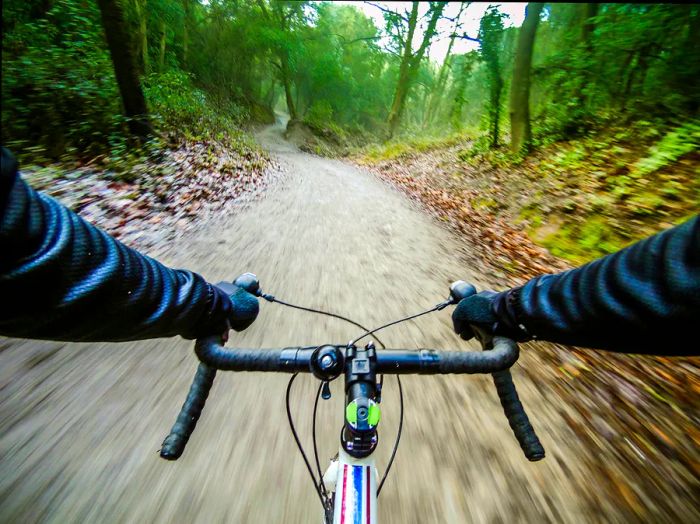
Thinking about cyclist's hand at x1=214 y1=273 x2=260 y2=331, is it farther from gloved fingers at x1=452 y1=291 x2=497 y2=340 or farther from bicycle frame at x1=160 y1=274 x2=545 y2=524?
gloved fingers at x1=452 y1=291 x2=497 y2=340

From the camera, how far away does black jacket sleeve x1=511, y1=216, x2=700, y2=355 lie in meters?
0.99

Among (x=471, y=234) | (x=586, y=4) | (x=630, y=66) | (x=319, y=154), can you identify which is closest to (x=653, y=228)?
(x=471, y=234)

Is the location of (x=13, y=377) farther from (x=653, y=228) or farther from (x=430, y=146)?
(x=430, y=146)

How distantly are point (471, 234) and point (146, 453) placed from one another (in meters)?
5.65

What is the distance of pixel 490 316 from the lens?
62.1 inches

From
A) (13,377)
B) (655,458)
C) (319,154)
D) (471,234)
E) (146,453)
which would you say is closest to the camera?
(146,453)

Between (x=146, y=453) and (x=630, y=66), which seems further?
(x=630, y=66)

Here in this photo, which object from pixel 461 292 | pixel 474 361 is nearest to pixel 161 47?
pixel 461 292

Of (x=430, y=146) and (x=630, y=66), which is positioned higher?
(x=630, y=66)

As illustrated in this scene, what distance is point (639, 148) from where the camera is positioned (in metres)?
6.11

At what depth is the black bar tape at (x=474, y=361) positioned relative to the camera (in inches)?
47.6

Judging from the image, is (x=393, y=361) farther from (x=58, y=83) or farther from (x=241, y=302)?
(x=58, y=83)

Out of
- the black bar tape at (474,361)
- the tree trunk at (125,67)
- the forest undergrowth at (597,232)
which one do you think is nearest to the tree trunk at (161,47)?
the tree trunk at (125,67)

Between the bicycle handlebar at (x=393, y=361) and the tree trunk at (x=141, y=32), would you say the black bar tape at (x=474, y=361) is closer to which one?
the bicycle handlebar at (x=393, y=361)
